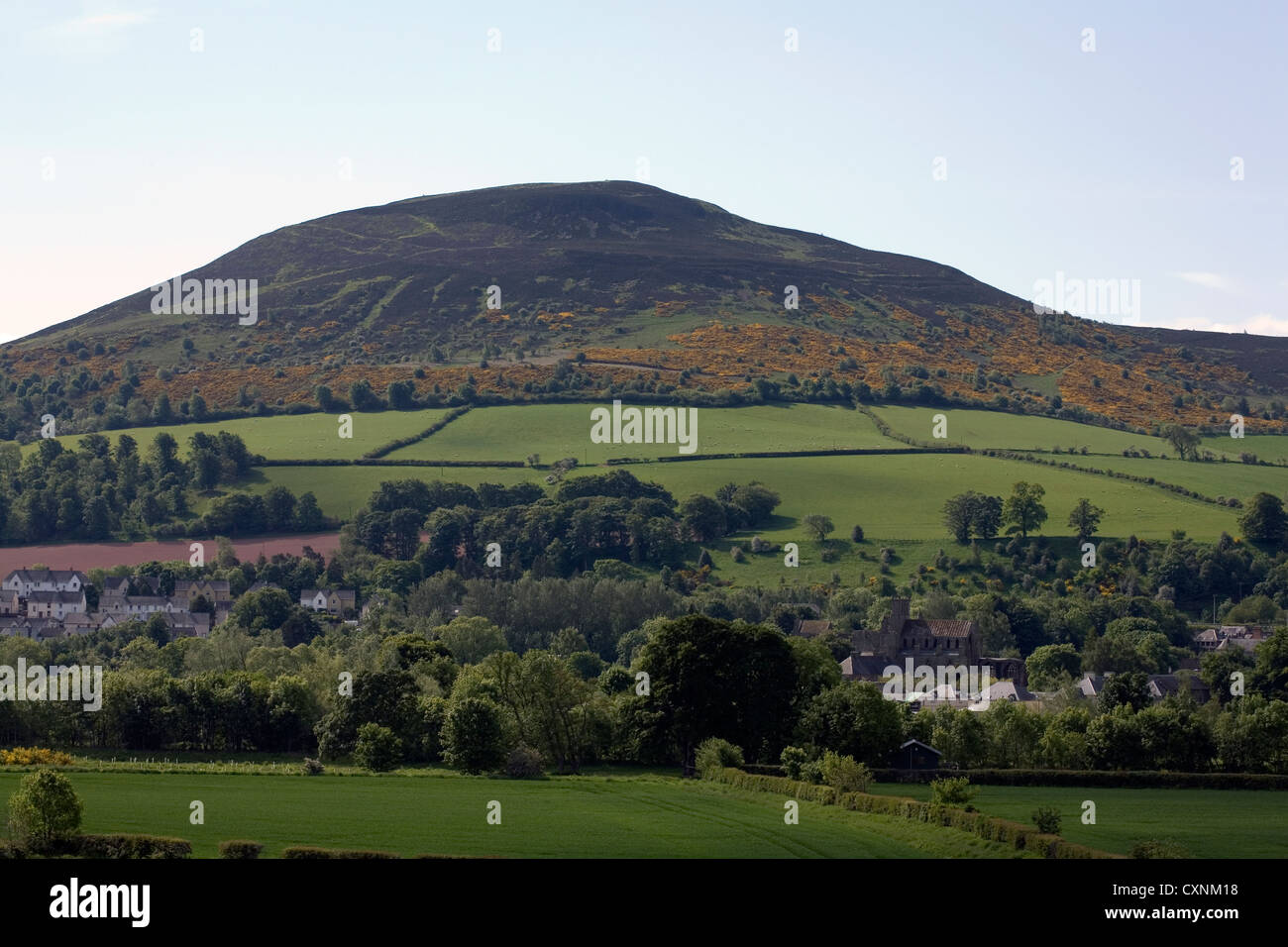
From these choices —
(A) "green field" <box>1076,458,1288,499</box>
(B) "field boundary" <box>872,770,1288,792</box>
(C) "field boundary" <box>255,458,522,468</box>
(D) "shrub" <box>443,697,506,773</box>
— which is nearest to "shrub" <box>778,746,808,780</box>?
(B) "field boundary" <box>872,770,1288,792</box>

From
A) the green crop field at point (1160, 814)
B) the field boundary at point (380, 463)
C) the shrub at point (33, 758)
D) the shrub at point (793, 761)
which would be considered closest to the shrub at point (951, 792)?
the green crop field at point (1160, 814)

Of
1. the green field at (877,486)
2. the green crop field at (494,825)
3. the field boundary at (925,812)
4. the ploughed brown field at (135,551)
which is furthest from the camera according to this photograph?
the ploughed brown field at (135,551)

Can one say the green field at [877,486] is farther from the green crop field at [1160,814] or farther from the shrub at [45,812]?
the shrub at [45,812]

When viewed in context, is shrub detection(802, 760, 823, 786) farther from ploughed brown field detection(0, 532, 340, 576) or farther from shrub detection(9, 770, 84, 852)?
ploughed brown field detection(0, 532, 340, 576)

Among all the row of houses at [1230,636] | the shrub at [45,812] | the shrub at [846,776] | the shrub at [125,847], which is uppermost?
the shrub at [45,812]

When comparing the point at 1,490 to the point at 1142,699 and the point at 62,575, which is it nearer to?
the point at 62,575

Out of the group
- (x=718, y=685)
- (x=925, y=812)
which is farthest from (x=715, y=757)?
(x=925, y=812)
